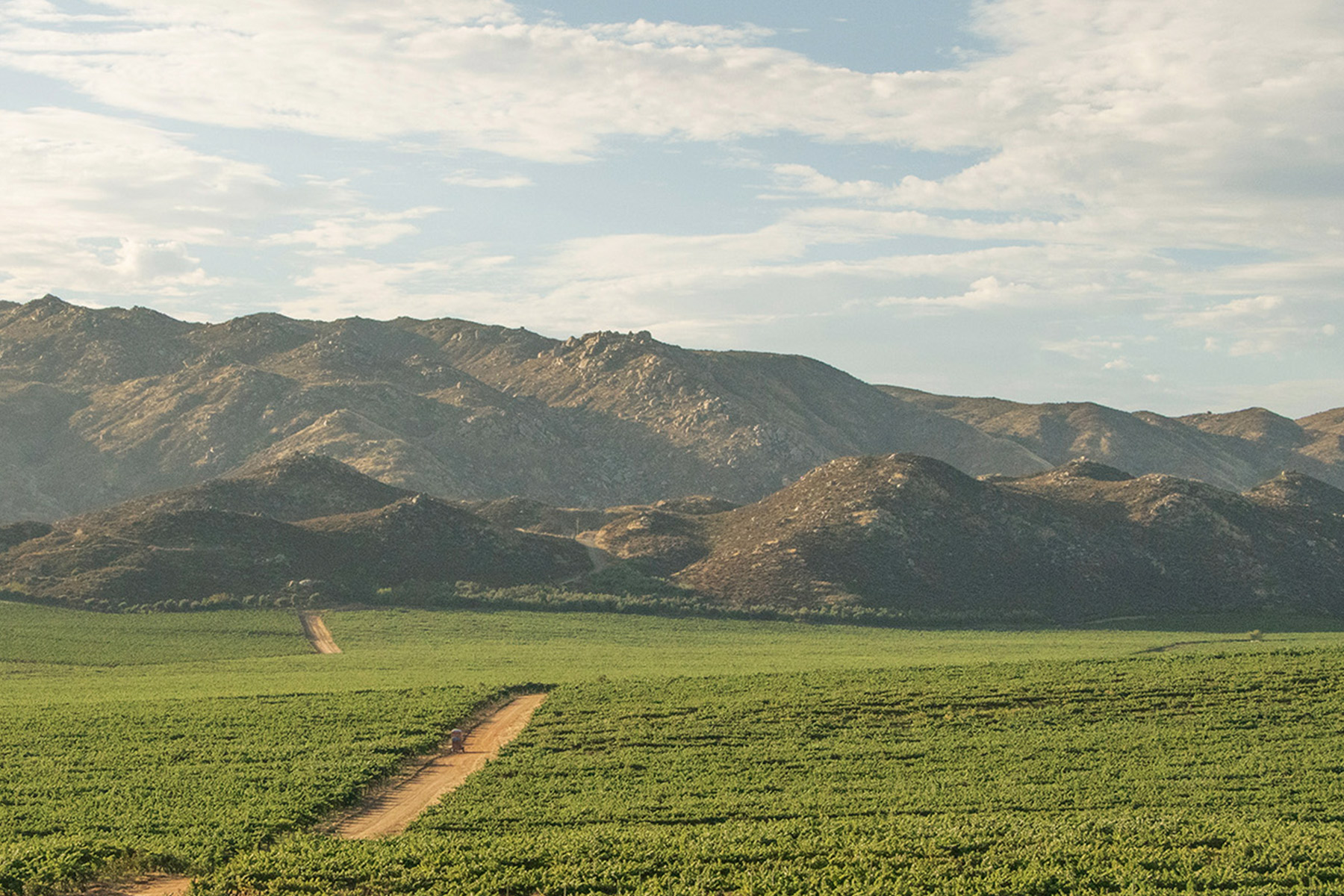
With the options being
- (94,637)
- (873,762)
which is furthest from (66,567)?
(873,762)

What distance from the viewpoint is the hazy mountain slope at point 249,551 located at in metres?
95.8

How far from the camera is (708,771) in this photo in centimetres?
3906

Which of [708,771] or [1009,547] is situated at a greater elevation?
[1009,547]

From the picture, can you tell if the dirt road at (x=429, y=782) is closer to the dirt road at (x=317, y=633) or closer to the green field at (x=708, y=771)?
the green field at (x=708, y=771)

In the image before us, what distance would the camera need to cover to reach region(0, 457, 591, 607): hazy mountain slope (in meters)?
95.8

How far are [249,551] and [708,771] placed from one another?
77169 mm

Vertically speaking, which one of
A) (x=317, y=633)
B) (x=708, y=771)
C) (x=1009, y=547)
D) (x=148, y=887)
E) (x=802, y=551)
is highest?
(x=1009, y=547)

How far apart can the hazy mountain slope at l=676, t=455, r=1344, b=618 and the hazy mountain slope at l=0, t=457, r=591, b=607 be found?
19549 mm

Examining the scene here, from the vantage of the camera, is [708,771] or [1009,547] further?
[1009,547]

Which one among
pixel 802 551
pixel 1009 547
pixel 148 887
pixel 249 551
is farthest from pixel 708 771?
pixel 1009 547

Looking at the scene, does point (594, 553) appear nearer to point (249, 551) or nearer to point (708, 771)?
point (249, 551)

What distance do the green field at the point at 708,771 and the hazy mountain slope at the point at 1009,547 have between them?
100ft

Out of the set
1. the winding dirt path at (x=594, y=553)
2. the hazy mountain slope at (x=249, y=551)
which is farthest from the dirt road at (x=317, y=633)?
the winding dirt path at (x=594, y=553)

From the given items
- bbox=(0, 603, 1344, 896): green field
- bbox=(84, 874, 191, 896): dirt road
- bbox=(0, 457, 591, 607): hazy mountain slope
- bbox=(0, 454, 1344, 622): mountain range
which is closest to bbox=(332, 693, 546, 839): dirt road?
bbox=(0, 603, 1344, 896): green field
